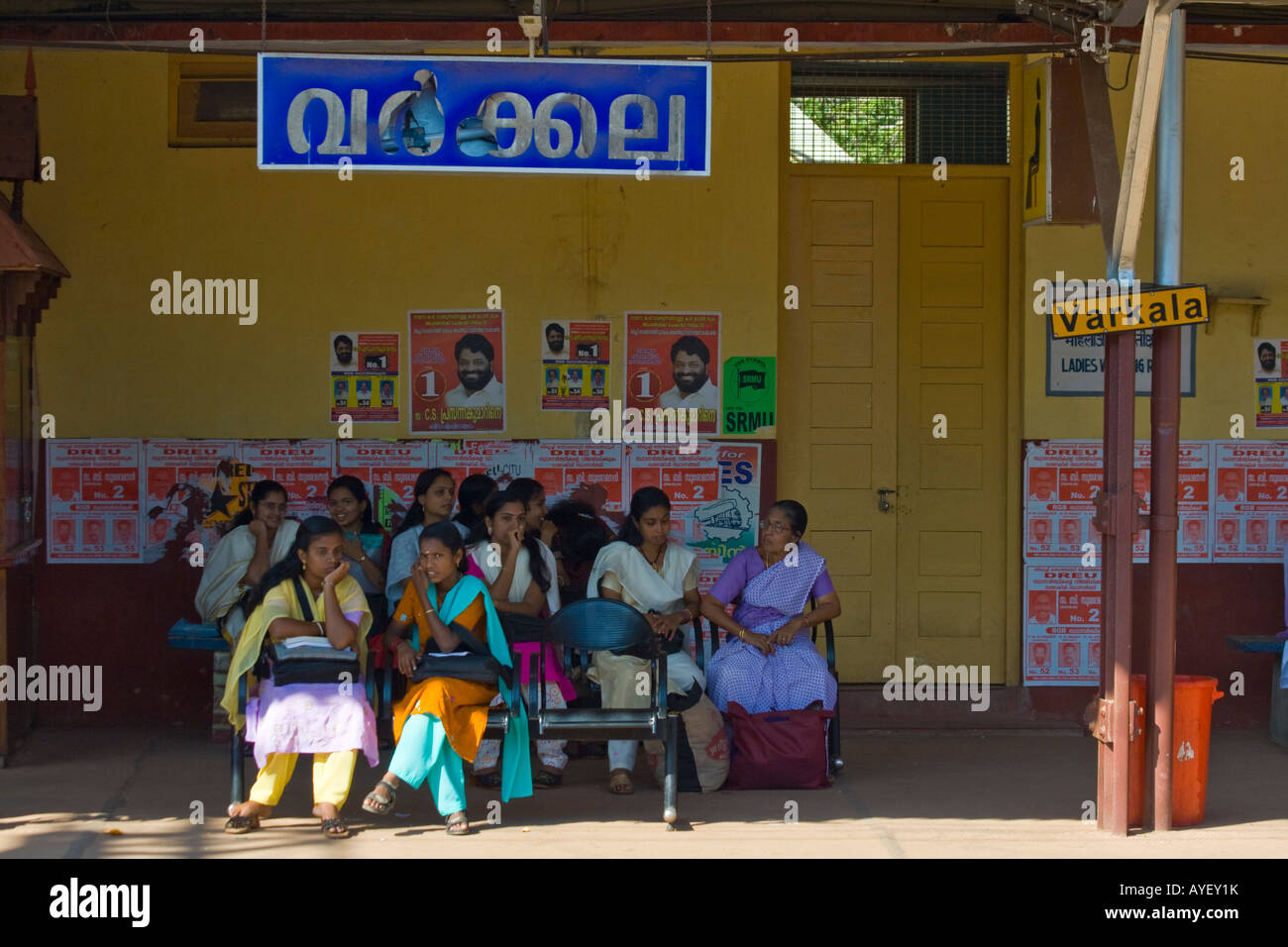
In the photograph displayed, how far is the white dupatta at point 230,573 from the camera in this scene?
22.8 ft

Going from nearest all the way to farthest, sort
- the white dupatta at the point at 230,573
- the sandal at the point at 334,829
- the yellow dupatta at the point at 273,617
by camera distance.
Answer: the sandal at the point at 334,829
the yellow dupatta at the point at 273,617
the white dupatta at the point at 230,573

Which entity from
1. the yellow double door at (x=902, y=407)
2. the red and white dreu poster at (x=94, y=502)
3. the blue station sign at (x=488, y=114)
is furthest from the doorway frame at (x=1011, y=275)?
the red and white dreu poster at (x=94, y=502)

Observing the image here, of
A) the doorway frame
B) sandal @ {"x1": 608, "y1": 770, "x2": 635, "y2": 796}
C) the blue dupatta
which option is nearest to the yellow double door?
the doorway frame

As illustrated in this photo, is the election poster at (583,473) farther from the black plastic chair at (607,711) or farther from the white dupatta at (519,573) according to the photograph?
the black plastic chair at (607,711)

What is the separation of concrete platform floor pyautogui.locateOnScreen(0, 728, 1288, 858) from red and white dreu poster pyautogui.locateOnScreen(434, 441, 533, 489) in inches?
61.9

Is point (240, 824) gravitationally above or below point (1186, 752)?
below

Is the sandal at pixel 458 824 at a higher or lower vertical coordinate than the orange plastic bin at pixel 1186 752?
lower

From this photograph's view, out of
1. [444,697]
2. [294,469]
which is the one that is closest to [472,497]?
[294,469]

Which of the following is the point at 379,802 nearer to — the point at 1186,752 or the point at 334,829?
the point at 334,829

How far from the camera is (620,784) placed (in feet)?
21.6

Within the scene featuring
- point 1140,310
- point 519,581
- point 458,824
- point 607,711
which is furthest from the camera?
point 519,581

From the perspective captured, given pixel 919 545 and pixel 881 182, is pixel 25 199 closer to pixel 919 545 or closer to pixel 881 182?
pixel 881 182

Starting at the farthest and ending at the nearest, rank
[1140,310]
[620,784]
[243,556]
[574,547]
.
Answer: [574,547], [243,556], [620,784], [1140,310]

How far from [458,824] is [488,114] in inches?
109
